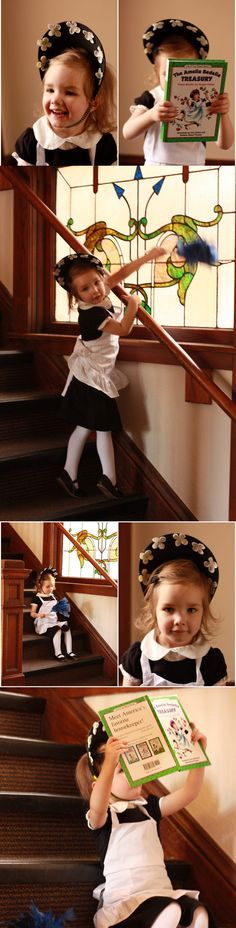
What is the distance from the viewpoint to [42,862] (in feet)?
8.80

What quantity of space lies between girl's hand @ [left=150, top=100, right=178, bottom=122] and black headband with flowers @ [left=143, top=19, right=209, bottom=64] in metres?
0.11

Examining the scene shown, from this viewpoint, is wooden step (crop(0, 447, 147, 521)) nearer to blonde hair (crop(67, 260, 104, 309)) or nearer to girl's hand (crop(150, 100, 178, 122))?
blonde hair (crop(67, 260, 104, 309))

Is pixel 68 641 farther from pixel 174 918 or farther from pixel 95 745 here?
pixel 174 918

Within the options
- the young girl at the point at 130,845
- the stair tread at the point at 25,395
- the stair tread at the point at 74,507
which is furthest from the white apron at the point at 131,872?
the stair tread at the point at 25,395

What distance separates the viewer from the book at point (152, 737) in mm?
2672

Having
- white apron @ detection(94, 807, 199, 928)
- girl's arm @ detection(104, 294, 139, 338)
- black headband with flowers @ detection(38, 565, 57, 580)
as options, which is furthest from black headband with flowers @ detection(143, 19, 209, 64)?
white apron @ detection(94, 807, 199, 928)

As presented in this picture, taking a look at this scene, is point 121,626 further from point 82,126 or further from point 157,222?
point 82,126

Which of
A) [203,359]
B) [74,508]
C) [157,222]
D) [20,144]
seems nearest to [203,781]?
[74,508]

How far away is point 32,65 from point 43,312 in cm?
54

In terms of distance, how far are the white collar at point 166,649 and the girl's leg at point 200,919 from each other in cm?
54

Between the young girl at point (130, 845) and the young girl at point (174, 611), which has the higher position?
the young girl at point (174, 611)

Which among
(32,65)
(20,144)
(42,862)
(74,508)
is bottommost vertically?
(42,862)

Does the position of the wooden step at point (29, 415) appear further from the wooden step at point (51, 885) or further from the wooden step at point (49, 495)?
the wooden step at point (51, 885)

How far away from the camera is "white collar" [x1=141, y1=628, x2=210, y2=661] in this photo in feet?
9.06
